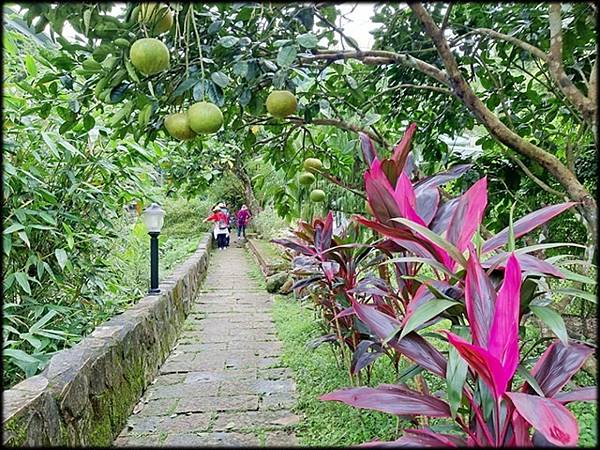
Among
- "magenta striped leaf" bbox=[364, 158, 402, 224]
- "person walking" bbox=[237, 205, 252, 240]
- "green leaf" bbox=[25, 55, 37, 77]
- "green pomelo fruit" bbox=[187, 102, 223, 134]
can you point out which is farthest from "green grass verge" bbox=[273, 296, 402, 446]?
"person walking" bbox=[237, 205, 252, 240]

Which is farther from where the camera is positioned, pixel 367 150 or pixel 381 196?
pixel 367 150

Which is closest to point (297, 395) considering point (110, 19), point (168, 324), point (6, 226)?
point (168, 324)

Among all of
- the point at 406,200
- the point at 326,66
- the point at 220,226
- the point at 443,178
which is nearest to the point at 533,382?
the point at 406,200

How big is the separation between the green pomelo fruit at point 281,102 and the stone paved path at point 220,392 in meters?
1.49

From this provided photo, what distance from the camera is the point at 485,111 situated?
152 cm

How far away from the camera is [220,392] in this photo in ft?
9.96

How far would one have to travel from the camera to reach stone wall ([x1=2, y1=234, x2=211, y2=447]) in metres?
1.58

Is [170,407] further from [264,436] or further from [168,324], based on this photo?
[168,324]

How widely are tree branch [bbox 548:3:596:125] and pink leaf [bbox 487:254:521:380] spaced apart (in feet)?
1.74

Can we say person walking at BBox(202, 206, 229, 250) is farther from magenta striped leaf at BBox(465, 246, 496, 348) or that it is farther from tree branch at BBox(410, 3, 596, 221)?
magenta striped leaf at BBox(465, 246, 496, 348)

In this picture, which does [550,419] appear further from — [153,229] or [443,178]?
[153,229]

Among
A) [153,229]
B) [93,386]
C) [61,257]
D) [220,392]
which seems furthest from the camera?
[153,229]

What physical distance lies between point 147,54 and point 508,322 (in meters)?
1.12

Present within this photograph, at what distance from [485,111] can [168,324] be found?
10.3 feet
